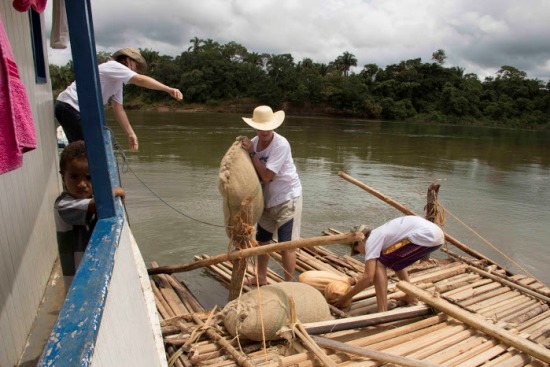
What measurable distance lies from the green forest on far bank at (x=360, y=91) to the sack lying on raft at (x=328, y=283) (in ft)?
182

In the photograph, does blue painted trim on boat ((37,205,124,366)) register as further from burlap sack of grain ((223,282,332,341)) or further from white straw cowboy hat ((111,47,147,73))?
white straw cowboy hat ((111,47,147,73))

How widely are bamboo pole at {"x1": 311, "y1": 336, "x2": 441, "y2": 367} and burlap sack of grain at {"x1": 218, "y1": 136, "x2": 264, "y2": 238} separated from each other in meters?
1.10

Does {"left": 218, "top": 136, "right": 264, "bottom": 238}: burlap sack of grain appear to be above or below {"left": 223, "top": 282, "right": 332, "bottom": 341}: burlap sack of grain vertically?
above

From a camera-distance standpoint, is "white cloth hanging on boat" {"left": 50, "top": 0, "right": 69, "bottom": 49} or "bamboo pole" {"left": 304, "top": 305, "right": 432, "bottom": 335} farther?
"white cloth hanging on boat" {"left": 50, "top": 0, "right": 69, "bottom": 49}

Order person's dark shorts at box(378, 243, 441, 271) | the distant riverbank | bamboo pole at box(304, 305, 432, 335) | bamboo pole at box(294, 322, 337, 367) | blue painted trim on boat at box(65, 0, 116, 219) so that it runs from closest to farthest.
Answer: blue painted trim on boat at box(65, 0, 116, 219) < bamboo pole at box(294, 322, 337, 367) < bamboo pole at box(304, 305, 432, 335) < person's dark shorts at box(378, 243, 441, 271) < the distant riverbank

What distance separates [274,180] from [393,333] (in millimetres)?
1666

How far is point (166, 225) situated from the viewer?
24.5ft

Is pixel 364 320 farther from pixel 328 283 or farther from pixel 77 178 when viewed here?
pixel 77 178

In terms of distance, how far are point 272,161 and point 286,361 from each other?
5.51 feet

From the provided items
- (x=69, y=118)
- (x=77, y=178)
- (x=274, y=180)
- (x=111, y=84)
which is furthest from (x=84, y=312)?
(x=111, y=84)

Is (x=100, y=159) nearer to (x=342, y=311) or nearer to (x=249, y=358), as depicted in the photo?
(x=249, y=358)

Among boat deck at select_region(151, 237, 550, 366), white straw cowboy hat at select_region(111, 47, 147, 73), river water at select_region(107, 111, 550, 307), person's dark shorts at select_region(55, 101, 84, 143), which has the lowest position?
river water at select_region(107, 111, 550, 307)

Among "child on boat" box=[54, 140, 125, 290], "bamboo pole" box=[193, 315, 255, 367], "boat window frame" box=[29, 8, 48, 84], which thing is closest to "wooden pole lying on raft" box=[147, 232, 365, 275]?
"bamboo pole" box=[193, 315, 255, 367]

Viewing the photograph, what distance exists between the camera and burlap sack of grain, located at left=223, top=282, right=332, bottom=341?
3174mm
